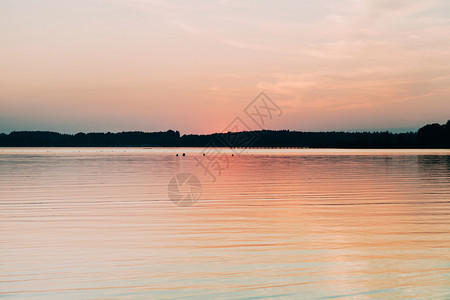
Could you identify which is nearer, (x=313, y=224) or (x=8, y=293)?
(x=8, y=293)

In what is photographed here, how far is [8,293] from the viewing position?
8.20 metres

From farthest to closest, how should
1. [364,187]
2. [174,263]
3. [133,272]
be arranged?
[364,187]
[174,263]
[133,272]

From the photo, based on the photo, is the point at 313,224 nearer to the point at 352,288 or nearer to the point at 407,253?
the point at 407,253

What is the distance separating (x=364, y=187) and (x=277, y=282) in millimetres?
20653

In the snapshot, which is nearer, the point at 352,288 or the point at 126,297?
the point at 126,297

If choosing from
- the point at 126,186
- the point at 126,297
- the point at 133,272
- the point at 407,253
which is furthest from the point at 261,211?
the point at 126,186

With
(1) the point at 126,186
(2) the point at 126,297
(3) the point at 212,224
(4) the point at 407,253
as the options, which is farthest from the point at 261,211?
(1) the point at 126,186

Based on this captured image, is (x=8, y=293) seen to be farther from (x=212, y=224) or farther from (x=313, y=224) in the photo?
(x=313, y=224)

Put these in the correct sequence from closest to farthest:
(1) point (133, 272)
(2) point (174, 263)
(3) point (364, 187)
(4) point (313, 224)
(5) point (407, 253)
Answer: (1) point (133, 272) → (2) point (174, 263) → (5) point (407, 253) → (4) point (313, 224) → (3) point (364, 187)

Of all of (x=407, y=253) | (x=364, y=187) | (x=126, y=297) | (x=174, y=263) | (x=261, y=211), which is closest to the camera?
(x=126, y=297)

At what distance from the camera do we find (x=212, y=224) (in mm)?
15492

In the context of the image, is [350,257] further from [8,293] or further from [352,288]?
[8,293]

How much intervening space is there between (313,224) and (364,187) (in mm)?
13925

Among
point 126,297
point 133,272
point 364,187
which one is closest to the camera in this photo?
point 126,297
